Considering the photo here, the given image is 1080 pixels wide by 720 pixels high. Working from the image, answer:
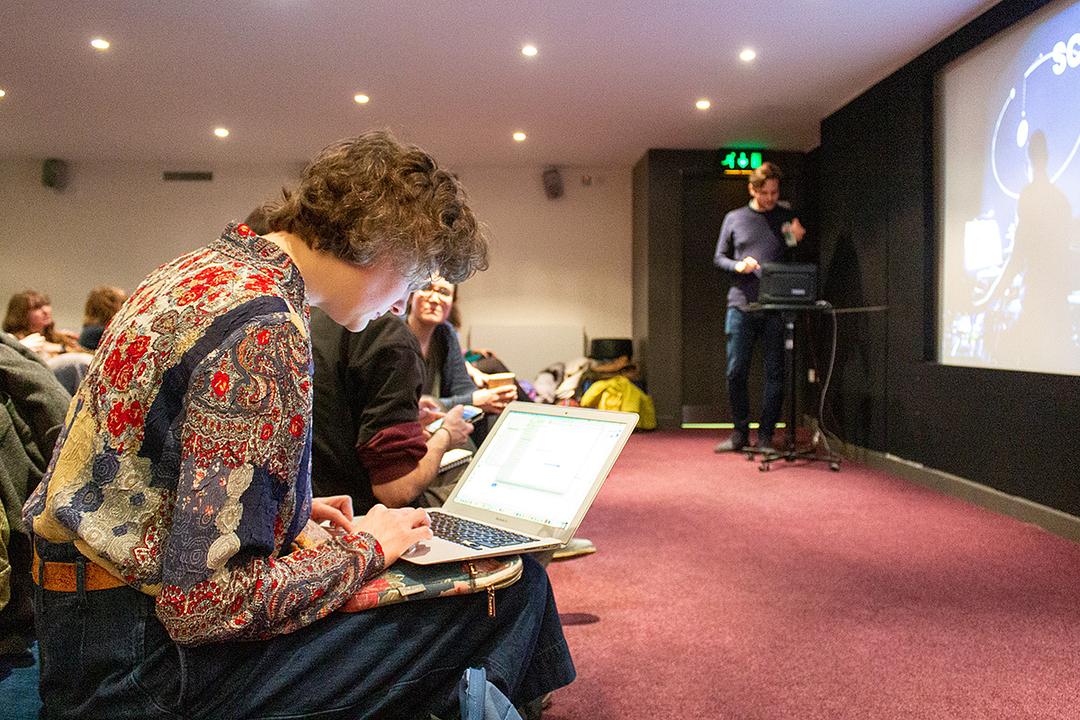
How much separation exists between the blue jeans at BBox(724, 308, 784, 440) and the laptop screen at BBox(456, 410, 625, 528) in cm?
402

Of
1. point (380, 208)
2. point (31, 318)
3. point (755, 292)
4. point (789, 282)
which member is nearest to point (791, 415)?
point (789, 282)

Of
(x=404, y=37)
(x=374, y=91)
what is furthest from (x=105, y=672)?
(x=374, y=91)

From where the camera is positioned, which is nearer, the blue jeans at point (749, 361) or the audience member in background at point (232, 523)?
the audience member in background at point (232, 523)

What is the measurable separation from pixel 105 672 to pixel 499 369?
12.2 feet

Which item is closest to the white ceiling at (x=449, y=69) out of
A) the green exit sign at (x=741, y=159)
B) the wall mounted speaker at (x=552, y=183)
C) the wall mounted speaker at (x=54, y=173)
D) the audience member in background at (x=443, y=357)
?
the green exit sign at (x=741, y=159)

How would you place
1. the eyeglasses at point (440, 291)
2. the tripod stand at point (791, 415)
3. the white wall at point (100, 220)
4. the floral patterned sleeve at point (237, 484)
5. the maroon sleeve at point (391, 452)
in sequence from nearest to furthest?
the floral patterned sleeve at point (237, 484) → the maroon sleeve at point (391, 452) → the eyeglasses at point (440, 291) → the tripod stand at point (791, 415) → the white wall at point (100, 220)

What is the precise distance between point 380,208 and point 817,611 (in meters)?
1.96

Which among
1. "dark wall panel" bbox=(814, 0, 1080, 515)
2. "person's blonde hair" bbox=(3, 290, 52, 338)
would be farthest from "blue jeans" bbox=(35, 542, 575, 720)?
"person's blonde hair" bbox=(3, 290, 52, 338)

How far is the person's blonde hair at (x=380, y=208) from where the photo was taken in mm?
1053

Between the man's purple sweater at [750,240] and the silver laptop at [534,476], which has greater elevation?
the man's purple sweater at [750,240]

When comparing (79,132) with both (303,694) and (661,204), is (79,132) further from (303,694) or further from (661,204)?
(303,694)

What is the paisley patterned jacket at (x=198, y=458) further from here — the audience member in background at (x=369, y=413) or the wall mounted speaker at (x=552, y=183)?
the wall mounted speaker at (x=552, y=183)

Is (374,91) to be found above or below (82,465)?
above

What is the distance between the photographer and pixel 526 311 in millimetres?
8492
